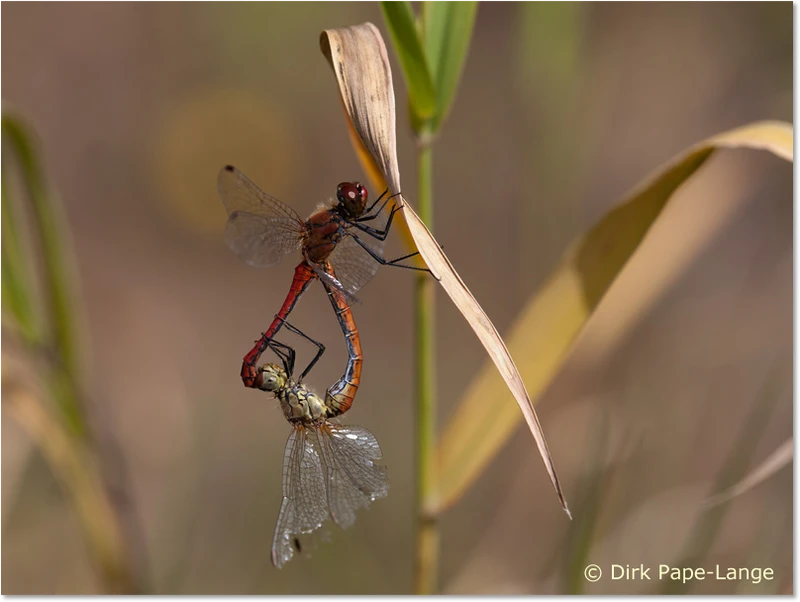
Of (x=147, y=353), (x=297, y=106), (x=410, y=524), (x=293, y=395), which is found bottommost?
(x=410, y=524)

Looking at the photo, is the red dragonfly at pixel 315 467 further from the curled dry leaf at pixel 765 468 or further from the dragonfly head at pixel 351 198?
the curled dry leaf at pixel 765 468

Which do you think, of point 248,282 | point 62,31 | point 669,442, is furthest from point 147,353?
point 669,442

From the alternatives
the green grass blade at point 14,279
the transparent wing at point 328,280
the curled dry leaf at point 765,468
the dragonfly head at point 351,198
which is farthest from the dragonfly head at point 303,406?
the curled dry leaf at point 765,468

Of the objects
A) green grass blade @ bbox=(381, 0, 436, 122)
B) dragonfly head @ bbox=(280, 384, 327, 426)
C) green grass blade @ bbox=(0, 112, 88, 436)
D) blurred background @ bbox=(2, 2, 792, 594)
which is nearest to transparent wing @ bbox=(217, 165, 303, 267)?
dragonfly head @ bbox=(280, 384, 327, 426)

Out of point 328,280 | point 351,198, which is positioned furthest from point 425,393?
point 351,198

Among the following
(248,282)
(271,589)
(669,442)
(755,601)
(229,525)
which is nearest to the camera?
(755,601)

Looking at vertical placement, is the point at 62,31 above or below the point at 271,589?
above

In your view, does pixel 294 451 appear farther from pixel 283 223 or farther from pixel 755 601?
pixel 755 601

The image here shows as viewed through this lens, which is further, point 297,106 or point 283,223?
point 297,106
